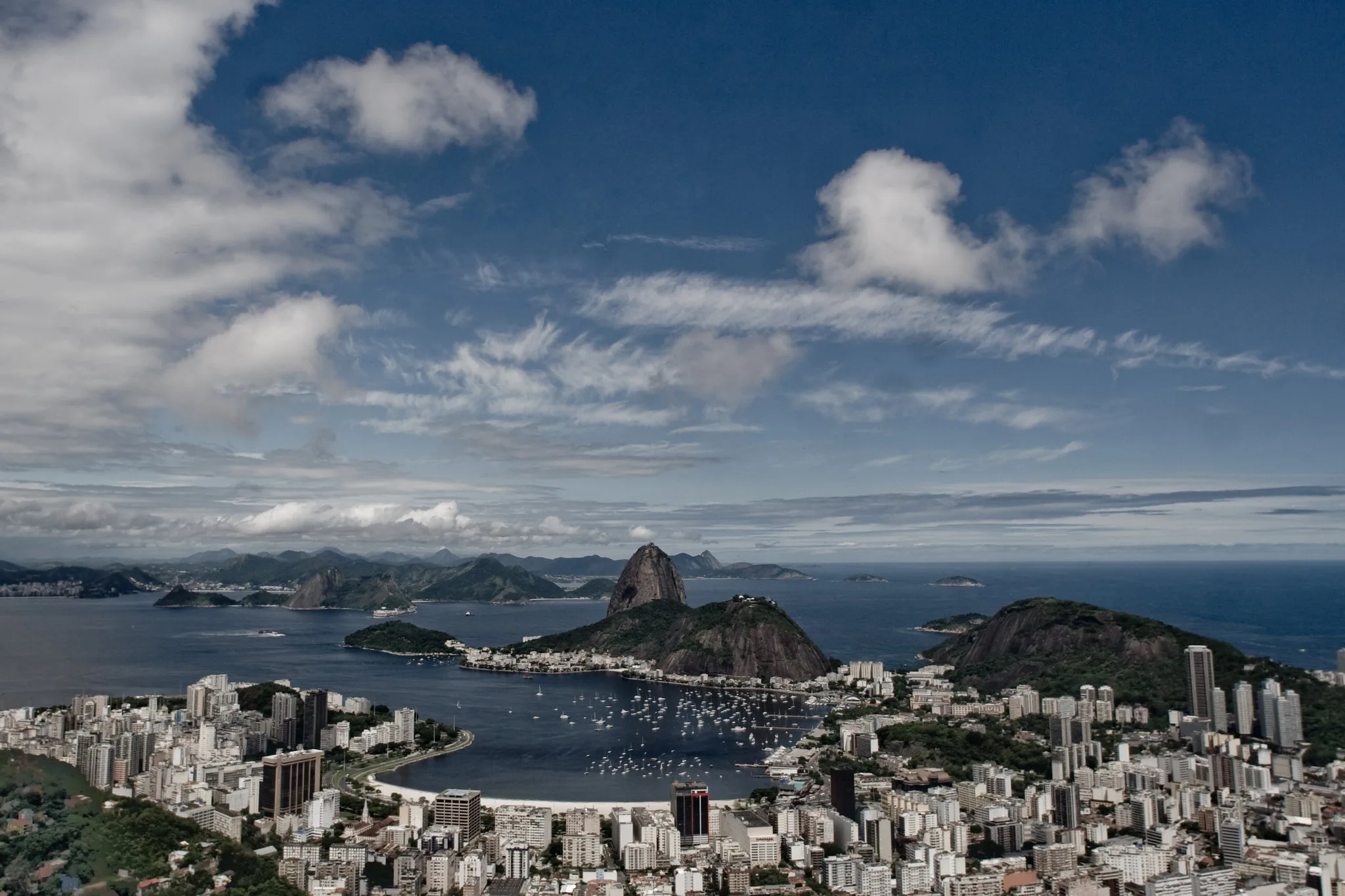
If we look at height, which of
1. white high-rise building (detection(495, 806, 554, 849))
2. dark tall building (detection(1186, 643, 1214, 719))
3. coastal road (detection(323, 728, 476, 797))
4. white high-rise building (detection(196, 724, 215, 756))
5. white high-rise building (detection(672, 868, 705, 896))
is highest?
dark tall building (detection(1186, 643, 1214, 719))

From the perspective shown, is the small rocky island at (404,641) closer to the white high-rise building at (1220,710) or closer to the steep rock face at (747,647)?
the steep rock face at (747,647)

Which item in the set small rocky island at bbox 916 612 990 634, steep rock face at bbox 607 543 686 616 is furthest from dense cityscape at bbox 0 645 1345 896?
steep rock face at bbox 607 543 686 616

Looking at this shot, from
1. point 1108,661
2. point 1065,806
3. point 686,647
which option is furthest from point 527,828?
point 686,647

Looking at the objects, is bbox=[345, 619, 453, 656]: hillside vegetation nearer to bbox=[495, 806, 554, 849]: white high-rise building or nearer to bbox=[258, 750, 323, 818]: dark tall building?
bbox=[258, 750, 323, 818]: dark tall building

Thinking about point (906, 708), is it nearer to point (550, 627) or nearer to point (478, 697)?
point (478, 697)

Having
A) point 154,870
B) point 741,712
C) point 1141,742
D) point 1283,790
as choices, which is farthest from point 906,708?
point 154,870

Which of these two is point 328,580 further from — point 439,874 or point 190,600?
point 439,874
